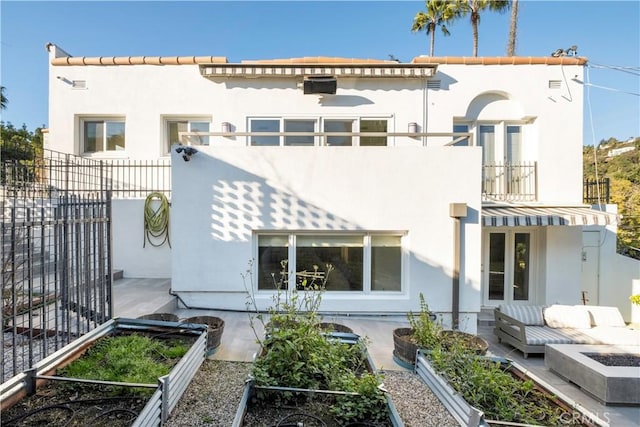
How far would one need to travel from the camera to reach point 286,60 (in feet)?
43.2

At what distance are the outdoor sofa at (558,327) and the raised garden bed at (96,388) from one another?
9530 millimetres

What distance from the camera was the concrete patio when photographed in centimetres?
629

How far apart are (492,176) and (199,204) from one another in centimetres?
1201

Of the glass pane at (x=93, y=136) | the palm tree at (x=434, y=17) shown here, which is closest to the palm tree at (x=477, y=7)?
the palm tree at (x=434, y=17)

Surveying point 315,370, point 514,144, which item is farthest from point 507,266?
point 315,370

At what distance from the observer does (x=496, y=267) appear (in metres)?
13.1

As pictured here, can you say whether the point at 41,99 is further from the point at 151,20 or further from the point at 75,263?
the point at 75,263

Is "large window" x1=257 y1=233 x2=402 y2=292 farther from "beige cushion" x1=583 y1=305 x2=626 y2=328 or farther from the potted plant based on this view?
"beige cushion" x1=583 y1=305 x2=626 y2=328

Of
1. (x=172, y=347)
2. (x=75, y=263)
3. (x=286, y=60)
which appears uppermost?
(x=286, y=60)

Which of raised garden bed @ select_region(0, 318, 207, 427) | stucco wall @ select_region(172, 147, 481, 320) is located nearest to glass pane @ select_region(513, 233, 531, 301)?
stucco wall @ select_region(172, 147, 481, 320)

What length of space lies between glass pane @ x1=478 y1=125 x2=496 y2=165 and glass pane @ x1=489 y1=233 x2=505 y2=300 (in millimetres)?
3545

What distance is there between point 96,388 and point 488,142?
49.8 ft

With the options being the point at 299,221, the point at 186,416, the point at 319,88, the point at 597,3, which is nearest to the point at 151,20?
the point at 319,88

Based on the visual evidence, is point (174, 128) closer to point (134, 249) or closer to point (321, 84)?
point (134, 249)
